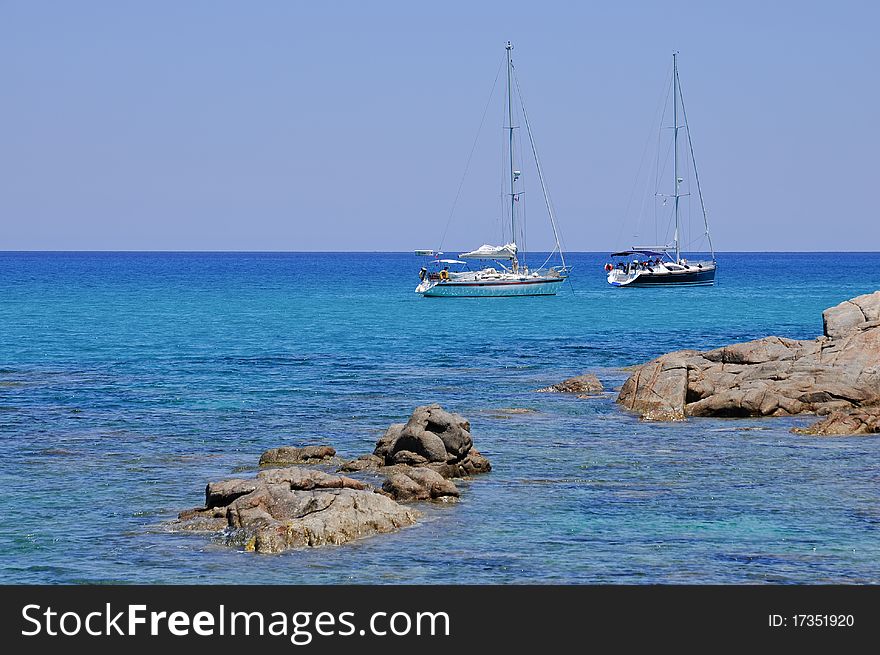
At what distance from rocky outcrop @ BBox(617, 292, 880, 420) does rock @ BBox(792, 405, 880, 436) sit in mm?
2404

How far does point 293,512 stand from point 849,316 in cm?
3024

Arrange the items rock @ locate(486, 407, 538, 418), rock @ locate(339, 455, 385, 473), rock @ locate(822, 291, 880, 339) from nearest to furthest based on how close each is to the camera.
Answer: rock @ locate(339, 455, 385, 473) → rock @ locate(486, 407, 538, 418) → rock @ locate(822, 291, 880, 339)

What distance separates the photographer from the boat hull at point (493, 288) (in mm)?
114750

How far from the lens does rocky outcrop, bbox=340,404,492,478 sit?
28.5 m

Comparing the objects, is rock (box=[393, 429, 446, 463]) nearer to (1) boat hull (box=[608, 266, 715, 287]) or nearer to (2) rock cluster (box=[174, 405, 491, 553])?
(2) rock cluster (box=[174, 405, 491, 553])

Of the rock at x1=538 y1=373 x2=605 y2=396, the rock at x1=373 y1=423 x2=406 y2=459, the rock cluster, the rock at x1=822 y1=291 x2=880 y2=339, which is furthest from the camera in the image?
the rock at x1=822 y1=291 x2=880 y2=339

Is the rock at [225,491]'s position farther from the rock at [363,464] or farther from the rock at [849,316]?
the rock at [849,316]

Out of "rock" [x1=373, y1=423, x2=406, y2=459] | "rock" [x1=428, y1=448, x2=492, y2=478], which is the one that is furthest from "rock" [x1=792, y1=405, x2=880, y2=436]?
"rock" [x1=373, y1=423, x2=406, y2=459]

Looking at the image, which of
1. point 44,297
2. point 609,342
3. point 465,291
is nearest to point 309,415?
point 609,342

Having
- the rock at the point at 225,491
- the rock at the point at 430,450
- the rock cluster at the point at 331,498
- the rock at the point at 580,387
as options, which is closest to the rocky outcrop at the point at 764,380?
the rock at the point at 580,387

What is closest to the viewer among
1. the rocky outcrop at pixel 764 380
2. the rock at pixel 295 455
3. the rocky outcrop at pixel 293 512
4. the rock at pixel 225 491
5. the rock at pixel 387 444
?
the rocky outcrop at pixel 293 512

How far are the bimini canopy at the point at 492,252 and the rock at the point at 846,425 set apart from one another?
79.9 m

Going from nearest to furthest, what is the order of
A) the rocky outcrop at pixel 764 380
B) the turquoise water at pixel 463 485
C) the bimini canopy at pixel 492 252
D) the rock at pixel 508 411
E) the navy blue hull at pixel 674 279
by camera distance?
the turquoise water at pixel 463 485, the rocky outcrop at pixel 764 380, the rock at pixel 508 411, the bimini canopy at pixel 492 252, the navy blue hull at pixel 674 279

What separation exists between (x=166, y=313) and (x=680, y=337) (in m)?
48.6
